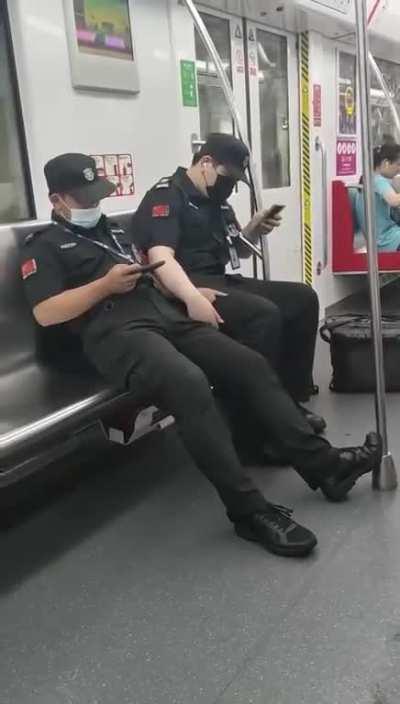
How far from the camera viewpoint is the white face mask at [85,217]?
8.16ft

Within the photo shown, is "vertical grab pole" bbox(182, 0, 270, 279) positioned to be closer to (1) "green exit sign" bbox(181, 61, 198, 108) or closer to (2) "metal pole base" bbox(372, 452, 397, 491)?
(1) "green exit sign" bbox(181, 61, 198, 108)

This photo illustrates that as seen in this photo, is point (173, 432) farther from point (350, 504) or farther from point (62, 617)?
point (62, 617)

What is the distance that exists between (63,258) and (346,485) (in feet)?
4.19

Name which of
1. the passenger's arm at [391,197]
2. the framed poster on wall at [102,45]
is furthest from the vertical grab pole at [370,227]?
the passenger's arm at [391,197]

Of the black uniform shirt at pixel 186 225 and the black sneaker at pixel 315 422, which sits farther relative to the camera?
the black sneaker at pixel 315 422

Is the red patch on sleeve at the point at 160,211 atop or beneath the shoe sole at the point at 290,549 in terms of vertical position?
atop

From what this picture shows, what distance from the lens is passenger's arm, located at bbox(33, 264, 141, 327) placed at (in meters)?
2.31

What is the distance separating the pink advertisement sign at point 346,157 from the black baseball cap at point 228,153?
3317 mm

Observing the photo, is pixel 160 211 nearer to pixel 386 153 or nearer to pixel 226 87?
pixel 226 87

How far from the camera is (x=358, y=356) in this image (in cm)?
360

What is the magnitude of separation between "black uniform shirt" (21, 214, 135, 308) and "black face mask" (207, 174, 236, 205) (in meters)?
0.49

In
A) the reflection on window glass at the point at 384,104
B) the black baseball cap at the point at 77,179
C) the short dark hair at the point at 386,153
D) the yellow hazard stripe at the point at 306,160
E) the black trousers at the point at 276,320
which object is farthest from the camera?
the reflection on window glass at the point at 384,104

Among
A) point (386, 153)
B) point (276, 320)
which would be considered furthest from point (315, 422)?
point (386, 153)

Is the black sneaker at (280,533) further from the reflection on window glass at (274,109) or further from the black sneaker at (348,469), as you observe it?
the reflection on window glass at (274,109)
